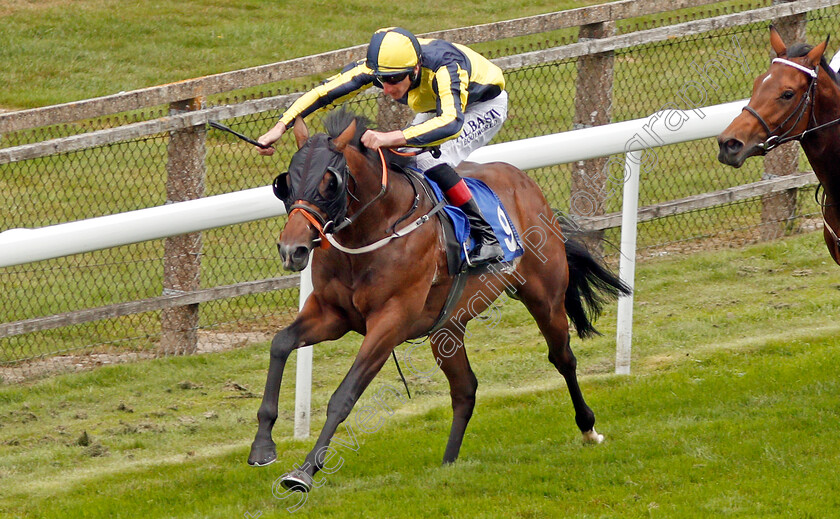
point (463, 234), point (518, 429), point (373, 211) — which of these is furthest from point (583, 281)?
point (373, 211)

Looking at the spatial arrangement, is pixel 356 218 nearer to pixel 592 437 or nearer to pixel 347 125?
pixel 347 125

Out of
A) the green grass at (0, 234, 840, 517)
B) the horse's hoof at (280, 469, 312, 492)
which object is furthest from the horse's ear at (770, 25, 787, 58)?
the horse's hoof at (280, 469, 312, 492)

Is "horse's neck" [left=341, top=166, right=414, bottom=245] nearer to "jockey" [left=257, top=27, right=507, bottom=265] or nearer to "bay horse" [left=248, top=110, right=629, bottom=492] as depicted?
"bay horse" [left=248, top=110, right=629, bottom=492]

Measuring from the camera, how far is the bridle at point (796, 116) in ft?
17.9

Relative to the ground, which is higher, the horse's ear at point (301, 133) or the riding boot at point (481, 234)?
the horse's ear at point (301, 133)

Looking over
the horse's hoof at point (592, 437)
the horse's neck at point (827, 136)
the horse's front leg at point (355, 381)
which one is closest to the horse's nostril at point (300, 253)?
the horse's front leg at point (355, 381)

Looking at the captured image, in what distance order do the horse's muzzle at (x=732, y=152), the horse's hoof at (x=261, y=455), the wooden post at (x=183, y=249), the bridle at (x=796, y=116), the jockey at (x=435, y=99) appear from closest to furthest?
the horse's hoof at (x=261, y=455)
the jockey at (x=435, y=99)
the horse's muzzle at (x=732, y=152)
the bridle at (x=796, y=116)
the wooden post at (x=183, y=249)

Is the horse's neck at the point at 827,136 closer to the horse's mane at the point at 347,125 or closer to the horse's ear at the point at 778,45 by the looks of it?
the horse's ear at the point at 778,45

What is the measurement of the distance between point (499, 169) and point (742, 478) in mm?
1921

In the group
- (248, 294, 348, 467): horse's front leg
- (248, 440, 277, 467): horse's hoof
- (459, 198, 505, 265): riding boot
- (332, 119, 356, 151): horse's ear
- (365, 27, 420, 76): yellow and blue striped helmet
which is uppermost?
(365, 27, 420, 76): yellow and blue striped helmet

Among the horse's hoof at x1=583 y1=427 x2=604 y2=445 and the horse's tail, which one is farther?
the horse's tail

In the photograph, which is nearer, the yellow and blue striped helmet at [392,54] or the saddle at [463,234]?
the yellow and blue striped helmet at [392,54]

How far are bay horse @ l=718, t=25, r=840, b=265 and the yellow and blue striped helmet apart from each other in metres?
1.60

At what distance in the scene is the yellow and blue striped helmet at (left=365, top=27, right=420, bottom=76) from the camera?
4.74m
